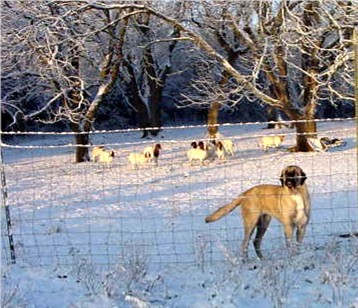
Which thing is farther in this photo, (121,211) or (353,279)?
(121,211)

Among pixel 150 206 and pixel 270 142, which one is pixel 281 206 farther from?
pixel 270 142

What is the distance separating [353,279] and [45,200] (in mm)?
9026

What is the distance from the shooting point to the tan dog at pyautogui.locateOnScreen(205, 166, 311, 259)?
7590mm

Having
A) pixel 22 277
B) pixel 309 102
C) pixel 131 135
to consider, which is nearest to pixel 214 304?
pixel 22 277

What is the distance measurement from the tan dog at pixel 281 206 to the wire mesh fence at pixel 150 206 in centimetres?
26

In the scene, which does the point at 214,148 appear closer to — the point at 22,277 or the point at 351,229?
the point at 351,229

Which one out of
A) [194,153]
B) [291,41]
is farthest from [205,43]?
[194,153]

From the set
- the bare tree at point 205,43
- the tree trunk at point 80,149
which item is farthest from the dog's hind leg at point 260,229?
the tree trunk at point 80,149

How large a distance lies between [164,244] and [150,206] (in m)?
3.71

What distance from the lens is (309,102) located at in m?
22.6

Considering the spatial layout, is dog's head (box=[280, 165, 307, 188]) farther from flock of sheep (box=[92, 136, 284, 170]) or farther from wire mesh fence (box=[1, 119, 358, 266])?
flock of sheep (box=[92, 136, 284, 170])

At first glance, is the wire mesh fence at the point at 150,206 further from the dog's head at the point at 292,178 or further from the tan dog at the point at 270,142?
the dog's head at the point at 292,178

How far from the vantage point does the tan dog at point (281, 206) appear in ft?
24.9

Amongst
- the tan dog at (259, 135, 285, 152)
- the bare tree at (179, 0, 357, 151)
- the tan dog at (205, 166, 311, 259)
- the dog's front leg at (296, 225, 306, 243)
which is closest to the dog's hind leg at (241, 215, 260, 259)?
the tan dog at (205, 166, 311, 259)
